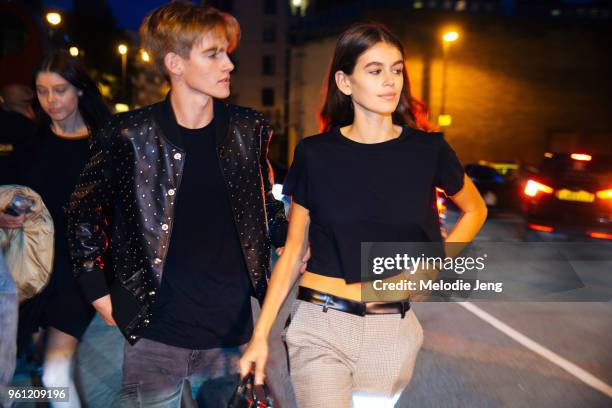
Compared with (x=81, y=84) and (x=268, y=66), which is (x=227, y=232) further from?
(x=268, y=66)

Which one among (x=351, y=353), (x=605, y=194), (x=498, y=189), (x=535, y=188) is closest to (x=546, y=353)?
(x=351, y=353)

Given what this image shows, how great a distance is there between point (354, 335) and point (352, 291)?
6.5 inches

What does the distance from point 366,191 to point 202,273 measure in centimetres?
72

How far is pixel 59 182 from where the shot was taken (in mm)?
3709

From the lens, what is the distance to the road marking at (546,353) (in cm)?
534

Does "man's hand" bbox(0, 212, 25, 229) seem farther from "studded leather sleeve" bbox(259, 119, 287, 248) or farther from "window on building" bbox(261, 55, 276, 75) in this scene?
"window on building" bbox(261, 55, 276, 75)

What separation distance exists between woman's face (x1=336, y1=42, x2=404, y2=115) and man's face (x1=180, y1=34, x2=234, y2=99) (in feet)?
1.87

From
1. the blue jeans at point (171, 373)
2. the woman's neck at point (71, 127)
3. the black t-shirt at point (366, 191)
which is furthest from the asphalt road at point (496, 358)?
the woman's neck at point (71, 127)

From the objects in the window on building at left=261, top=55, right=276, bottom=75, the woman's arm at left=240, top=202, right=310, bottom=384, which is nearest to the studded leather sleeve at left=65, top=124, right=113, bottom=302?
the woman's arm at left=240, top=202, right=310, bottom=384

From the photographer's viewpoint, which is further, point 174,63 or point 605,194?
point 605,194

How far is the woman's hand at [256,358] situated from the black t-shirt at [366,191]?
1.17 feet

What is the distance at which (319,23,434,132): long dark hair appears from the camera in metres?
2.84

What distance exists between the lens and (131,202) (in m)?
2.87

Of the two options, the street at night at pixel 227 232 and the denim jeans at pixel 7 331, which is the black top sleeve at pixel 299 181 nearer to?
the street at night at pixel 227 232
